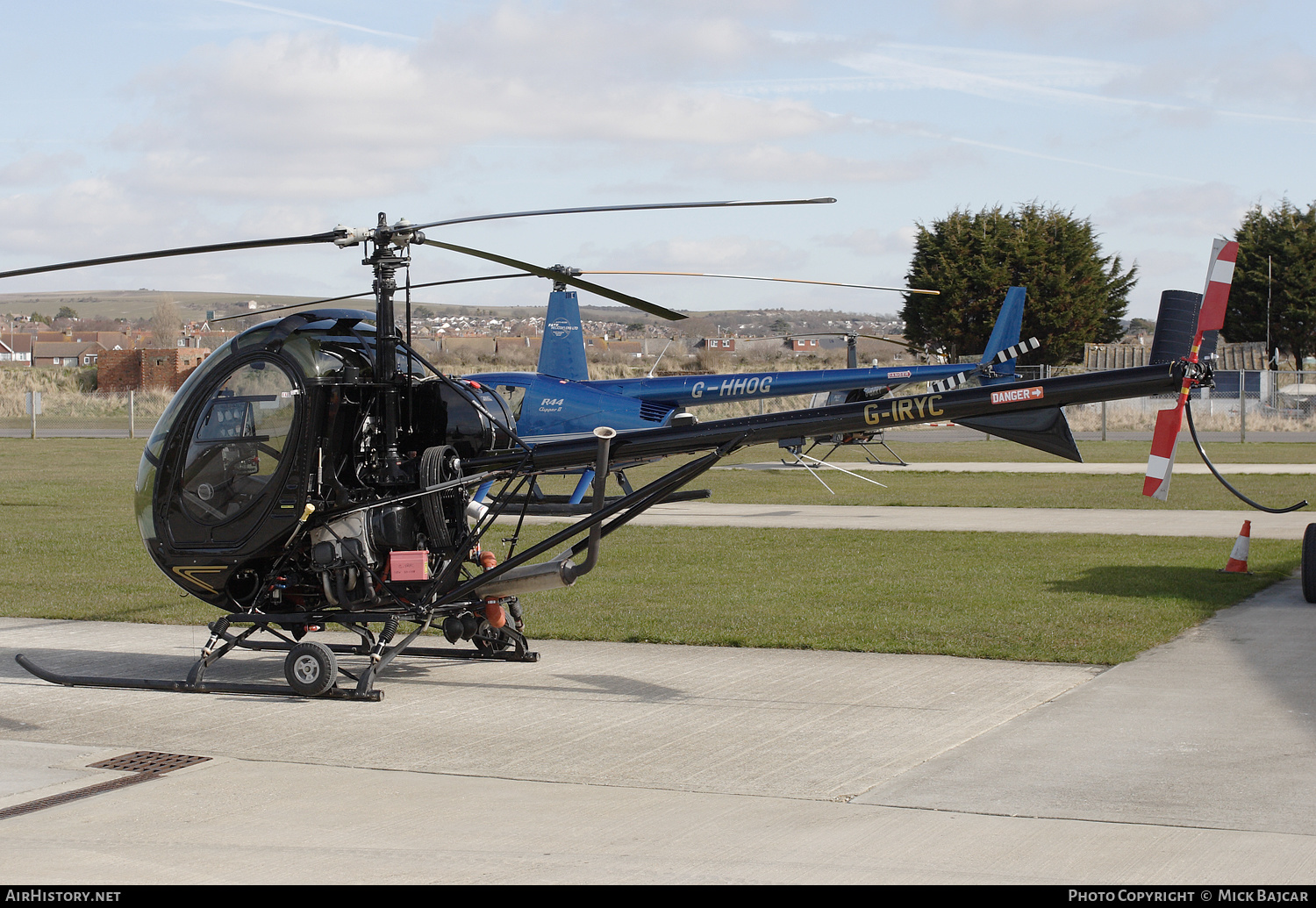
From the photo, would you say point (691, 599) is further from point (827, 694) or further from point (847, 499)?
point (847, 499)

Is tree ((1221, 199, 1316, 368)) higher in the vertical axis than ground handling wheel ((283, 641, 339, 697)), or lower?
higher

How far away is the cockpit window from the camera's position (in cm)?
858

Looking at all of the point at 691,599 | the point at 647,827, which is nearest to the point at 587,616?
the point at 691,599

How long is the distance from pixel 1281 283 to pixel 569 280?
5490 cm

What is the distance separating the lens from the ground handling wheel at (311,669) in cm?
841

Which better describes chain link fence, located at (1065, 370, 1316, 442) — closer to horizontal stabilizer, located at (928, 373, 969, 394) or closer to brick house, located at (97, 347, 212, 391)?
horizontal stabilizer, located at (928, 373, 969, 394)

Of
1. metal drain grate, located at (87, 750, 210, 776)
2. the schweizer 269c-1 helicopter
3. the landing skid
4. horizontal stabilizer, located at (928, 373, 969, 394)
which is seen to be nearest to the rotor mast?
the schweizer 269c-1 helicopter

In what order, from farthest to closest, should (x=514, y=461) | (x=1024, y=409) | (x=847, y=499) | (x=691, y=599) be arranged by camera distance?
(x=847, y=499) < (x=691, y=599) < (x=514, y=461) < (x=1024, y=409)

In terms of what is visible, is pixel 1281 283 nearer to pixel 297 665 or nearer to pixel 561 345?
pixel 561 345

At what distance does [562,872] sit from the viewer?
4.93 m

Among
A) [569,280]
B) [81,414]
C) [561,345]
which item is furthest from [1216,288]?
[81,414]

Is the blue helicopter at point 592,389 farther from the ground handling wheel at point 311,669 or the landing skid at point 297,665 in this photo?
the ground handling wheel at point 311,669

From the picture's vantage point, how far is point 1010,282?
178 ft
